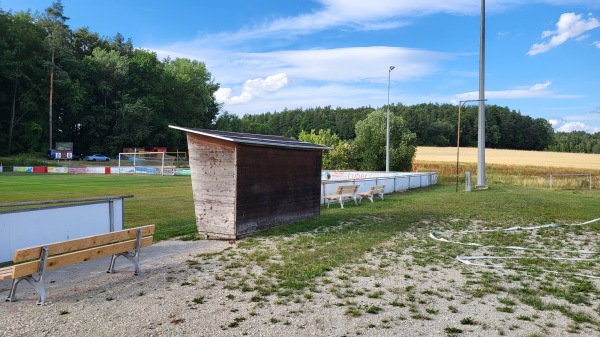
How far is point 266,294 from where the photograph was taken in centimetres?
637

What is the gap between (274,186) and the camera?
12.3m

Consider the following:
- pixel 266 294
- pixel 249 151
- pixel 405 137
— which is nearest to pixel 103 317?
pixel 266 294

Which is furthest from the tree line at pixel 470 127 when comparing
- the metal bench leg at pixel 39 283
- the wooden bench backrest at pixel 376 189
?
the metal bench leg at pixel 39 283

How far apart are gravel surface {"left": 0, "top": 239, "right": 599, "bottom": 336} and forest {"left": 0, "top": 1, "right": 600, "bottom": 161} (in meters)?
47.7

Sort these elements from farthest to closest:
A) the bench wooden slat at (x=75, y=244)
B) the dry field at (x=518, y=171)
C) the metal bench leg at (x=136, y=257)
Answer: the dry field at (x=518, y=171) → the metal bench leg at (x=136, y=257) → the bench wooden slat at (x=75, y=244)

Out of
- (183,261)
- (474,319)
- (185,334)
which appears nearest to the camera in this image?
(185,334)

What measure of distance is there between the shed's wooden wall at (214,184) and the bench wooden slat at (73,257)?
304 cm

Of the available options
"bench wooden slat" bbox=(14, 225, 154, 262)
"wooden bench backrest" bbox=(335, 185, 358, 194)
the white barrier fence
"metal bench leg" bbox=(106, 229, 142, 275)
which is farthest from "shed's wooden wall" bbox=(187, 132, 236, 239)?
"wooden bench backrest" bbox=(335, 185, 358, 194)

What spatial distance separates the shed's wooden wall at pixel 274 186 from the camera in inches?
437

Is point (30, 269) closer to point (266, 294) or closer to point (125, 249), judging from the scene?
point (125, 249)

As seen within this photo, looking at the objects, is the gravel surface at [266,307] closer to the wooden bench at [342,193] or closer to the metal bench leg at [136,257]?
the metal bench leg at [136,257]

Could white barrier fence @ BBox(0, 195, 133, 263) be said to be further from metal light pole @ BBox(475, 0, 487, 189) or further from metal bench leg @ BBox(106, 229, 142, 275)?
metal light pole @ BBox(475, 0, 487, 189)

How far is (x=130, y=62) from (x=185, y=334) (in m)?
81.6

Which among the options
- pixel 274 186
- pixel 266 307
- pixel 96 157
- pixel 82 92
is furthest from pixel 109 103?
pixel 266 307
